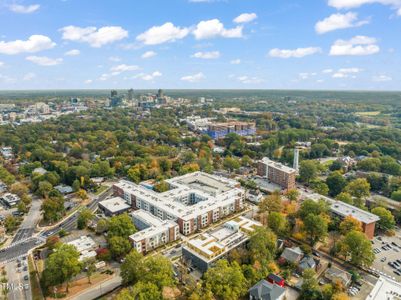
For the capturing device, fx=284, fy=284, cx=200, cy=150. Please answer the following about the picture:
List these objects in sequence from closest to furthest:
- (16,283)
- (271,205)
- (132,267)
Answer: (132,267) → (16,283) → (271,205)

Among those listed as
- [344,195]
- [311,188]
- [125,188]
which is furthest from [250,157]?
[125,188]

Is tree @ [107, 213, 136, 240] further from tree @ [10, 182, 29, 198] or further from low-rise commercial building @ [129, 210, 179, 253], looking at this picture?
tree @ [10, 182, 29, 198]

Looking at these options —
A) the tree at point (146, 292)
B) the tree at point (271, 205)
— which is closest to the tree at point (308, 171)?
the tree at point (271, 205)

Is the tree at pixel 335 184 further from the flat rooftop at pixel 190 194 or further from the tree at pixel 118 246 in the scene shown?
the tree at pixel 118 246

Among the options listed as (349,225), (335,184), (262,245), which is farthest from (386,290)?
(335,184)

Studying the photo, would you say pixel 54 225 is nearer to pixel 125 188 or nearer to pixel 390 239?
pixel 125 188

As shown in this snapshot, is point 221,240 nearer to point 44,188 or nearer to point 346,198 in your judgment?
point 346,198

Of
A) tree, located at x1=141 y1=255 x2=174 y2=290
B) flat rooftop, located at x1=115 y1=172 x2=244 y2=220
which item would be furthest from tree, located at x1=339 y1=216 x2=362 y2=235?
tree, located at x1=141 y1=255 x2=174 y2=290
